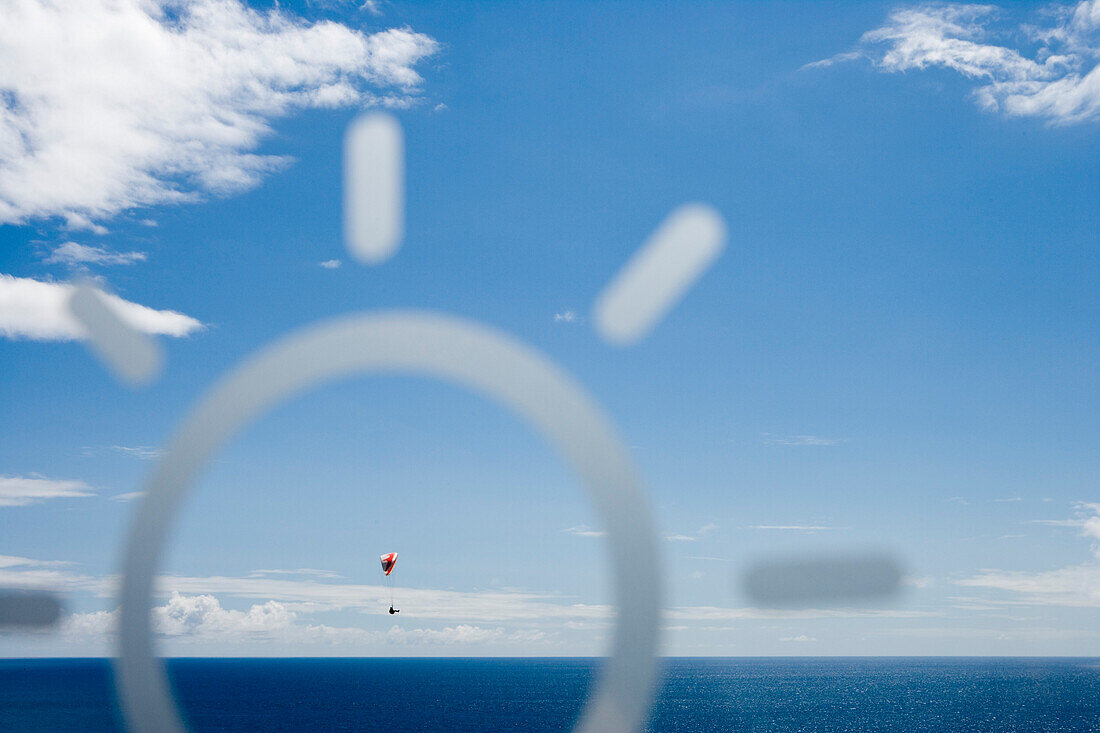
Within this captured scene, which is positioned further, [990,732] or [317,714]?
[317,714]

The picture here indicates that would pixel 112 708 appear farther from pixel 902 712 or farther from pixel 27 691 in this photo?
pixel 902 712

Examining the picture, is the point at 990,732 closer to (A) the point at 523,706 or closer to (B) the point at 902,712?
(B) the point at 902,712

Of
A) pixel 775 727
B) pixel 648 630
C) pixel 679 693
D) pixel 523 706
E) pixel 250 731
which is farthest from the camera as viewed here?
A: pixel 679 693

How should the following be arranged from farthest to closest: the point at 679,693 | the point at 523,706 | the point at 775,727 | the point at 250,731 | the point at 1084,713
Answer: the point at 679,693
the point at 523,706
the point at 1084,713
the point at 775,727
the point at 250,731

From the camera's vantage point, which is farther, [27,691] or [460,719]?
[27,691]

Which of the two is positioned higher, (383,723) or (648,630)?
(648,630)

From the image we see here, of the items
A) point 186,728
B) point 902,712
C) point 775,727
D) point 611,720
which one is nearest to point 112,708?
point 186,728

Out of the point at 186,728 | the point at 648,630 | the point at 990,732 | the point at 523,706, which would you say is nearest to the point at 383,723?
the point at 186,728

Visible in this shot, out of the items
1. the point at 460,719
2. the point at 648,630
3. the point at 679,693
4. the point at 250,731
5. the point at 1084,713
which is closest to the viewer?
the point at 648,630

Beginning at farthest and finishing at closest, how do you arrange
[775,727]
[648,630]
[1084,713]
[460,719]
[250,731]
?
[1084,713] → [460,719] → [775,727] → [250,731] → [648,630]
